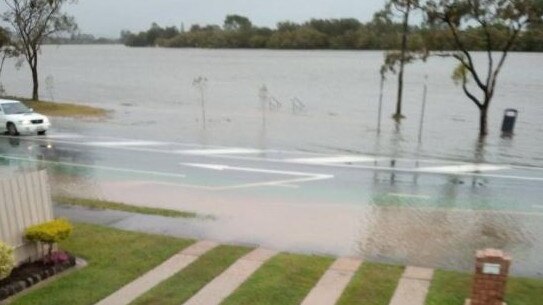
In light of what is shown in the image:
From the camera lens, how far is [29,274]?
9.88 m

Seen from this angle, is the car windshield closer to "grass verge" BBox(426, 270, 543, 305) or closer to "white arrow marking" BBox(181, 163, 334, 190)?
"white arrow marking" BBox(181, 163, 334, 190)

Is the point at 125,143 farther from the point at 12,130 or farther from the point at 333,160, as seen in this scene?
the point at 333,160

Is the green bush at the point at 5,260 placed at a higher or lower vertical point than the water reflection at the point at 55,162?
higher

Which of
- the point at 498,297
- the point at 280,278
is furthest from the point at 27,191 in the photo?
the point at 498,297

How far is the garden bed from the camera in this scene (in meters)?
9.41

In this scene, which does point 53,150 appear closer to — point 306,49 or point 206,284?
point 206,284

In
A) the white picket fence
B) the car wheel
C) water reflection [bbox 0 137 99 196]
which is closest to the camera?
the white picket fence

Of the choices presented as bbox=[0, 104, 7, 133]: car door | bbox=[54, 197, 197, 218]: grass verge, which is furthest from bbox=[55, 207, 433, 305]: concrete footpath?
bbox=[0, 104, 7, 133]: car door

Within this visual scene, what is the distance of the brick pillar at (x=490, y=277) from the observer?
8062mm

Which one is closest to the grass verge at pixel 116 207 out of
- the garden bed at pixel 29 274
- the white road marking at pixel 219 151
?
the garden bed at pixel 29 274

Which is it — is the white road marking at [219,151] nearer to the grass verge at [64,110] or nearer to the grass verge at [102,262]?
the grass verge at [102,262]

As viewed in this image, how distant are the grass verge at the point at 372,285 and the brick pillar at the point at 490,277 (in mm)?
1505

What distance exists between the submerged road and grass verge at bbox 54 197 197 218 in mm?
528

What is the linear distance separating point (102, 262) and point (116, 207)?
13.3 feet
